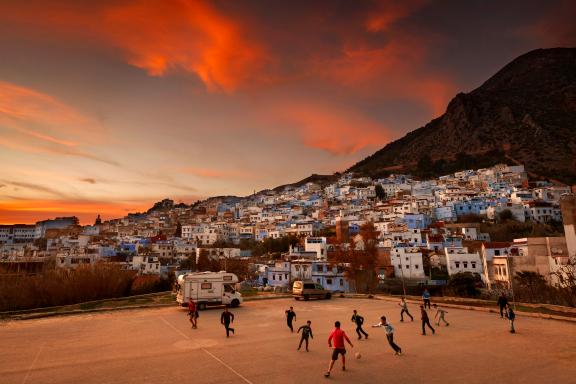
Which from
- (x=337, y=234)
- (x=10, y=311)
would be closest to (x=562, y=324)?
(x=10, y=311)

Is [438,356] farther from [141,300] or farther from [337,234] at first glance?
[337,234]

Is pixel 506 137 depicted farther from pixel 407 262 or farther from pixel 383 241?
pixel 407 262

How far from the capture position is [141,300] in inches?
1072

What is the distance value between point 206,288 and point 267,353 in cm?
1139

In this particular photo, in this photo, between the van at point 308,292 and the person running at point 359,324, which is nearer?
the person running at point 359,324

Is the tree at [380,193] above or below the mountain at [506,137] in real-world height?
below

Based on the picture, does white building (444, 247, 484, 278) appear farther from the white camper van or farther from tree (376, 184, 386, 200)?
tree (376, 184, 386, 200)

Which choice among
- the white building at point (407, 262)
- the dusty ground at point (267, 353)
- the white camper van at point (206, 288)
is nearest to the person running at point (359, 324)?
the dusty ground at point (267, 353)

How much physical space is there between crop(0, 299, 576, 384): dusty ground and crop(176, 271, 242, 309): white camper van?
3.62 meters

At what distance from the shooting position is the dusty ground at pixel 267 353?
29.8ft

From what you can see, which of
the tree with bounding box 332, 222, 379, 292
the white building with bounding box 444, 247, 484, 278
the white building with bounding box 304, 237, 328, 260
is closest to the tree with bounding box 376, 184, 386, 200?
the white building with bounding box 304, 237, 328, 260

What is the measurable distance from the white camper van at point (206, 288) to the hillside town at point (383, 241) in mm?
21686

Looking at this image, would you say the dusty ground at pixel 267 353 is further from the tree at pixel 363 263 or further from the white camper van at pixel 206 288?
the tree at pixel 363 263

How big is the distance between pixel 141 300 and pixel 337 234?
5859 centimetres
